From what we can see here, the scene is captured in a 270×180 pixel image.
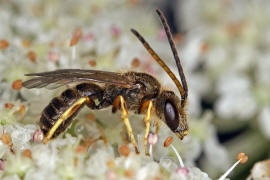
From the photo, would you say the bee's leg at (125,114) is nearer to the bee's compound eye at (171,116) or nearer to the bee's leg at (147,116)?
the bee's leg at (147,116)

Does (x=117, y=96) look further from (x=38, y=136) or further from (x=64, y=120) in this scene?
(x=38, y=136)

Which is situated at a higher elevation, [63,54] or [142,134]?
[63,54]

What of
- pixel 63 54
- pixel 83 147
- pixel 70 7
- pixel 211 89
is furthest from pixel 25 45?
pixel 211 89

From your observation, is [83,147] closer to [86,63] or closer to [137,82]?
[137,82]

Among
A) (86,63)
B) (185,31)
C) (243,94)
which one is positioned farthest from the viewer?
(185,31)

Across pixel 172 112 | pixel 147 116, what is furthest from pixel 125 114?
pixel 172 112

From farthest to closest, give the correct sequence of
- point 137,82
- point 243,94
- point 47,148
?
point 243,94
point 137,82
point 47,148

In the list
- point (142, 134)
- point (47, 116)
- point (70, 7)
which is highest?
point (70, 7)

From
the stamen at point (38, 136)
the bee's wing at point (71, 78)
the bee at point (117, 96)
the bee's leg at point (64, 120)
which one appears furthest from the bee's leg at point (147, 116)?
the stamen at point (38, 136)

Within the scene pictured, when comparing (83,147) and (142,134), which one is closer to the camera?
(83,147)
